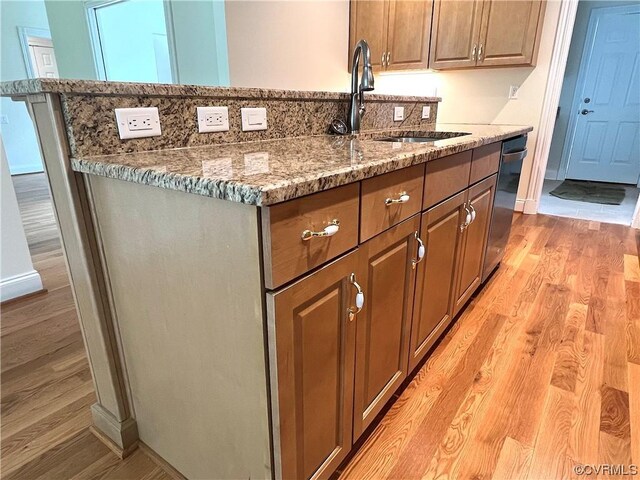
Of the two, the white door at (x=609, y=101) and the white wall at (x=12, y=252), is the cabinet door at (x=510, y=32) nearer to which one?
the white door at (x=609, y=101)

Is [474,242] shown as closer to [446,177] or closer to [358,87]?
[446,177]

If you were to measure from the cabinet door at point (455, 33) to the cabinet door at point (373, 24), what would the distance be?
0.48m

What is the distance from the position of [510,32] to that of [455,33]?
44 cm

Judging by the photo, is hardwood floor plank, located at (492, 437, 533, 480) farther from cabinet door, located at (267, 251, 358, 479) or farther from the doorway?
the doorway

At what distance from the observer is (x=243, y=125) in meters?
1.32

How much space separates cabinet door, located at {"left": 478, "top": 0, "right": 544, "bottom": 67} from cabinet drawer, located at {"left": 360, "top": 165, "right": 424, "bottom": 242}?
2.74 m

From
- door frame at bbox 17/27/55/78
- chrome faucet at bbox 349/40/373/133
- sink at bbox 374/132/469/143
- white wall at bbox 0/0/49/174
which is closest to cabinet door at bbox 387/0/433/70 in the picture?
sink at bbox 374/132/469/143

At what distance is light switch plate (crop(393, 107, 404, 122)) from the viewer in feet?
7.42

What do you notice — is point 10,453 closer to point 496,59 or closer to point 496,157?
point 496,157

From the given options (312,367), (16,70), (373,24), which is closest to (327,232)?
(312,367)

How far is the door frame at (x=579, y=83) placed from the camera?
4715 millimetres

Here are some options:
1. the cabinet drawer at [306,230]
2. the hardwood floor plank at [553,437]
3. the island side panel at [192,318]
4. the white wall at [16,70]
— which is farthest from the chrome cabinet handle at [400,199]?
the white wall at [16,70]

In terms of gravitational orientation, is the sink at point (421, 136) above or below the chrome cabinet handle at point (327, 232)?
above

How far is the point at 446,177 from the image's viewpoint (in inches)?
53.8
